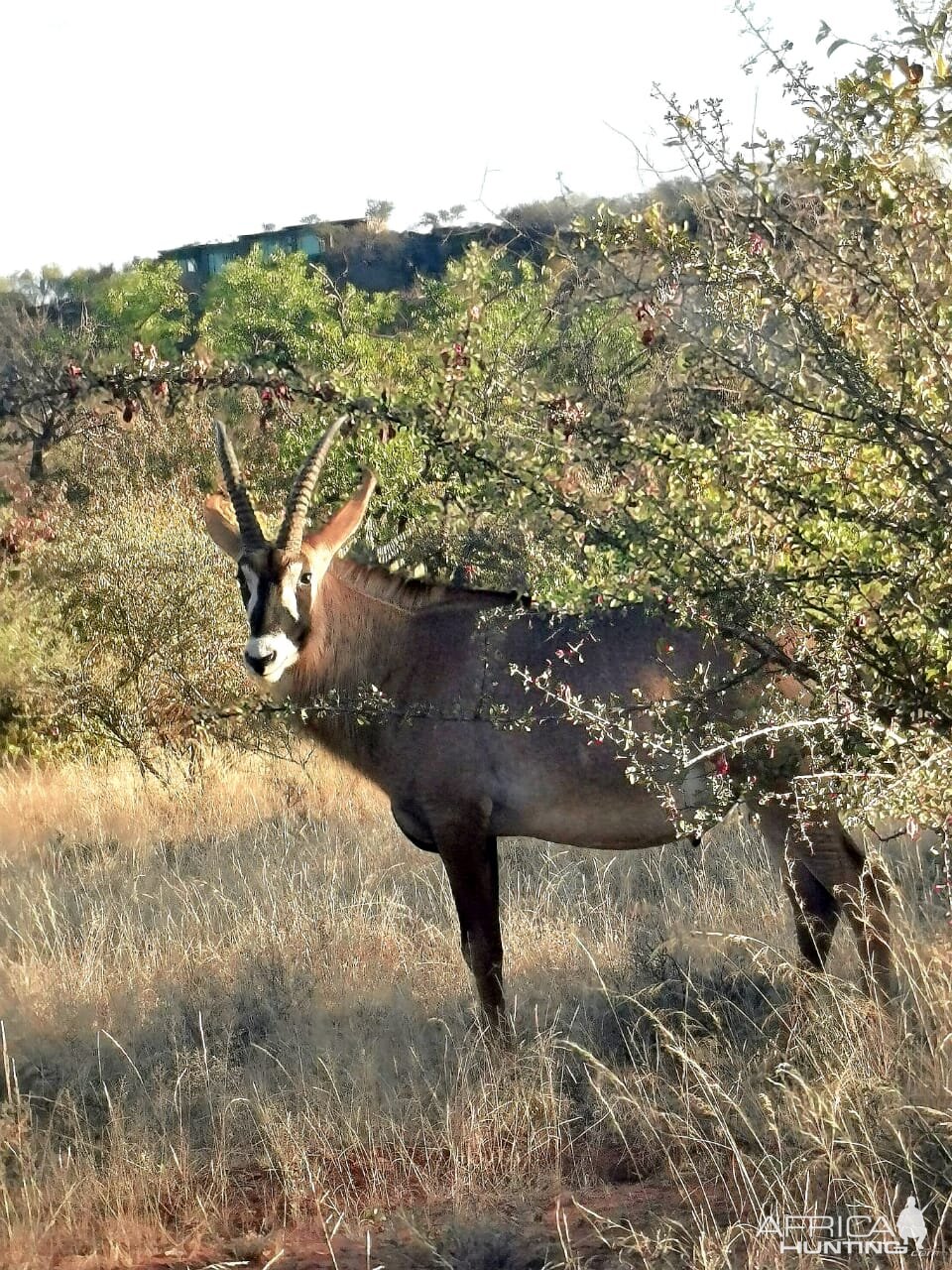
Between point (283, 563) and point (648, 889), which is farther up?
point (283, 563)

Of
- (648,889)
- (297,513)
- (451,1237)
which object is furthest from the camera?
(648,889)

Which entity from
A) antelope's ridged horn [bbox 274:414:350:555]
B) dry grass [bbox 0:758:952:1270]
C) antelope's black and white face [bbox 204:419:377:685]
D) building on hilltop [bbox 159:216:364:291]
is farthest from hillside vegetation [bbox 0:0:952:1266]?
building on hilltop [bbox 159:216:364:291]

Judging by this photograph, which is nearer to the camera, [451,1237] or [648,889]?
[451,1237]

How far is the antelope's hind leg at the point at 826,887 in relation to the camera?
5676 millimetres

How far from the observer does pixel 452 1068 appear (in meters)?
5.46

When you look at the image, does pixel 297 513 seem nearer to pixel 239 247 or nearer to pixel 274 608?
pixel 274 608

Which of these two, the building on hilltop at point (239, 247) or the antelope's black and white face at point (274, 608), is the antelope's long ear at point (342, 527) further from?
the building on hilltop at point (239, 247)

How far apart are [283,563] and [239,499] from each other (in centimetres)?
36

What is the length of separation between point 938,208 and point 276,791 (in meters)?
8.17

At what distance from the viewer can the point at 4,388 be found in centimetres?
410

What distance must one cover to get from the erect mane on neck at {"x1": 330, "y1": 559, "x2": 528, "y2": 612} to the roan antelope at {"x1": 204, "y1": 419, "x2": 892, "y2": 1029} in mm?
43

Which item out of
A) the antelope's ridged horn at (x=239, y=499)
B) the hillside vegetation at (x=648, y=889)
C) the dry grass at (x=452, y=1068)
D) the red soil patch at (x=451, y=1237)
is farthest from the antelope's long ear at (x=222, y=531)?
the red soil patch at (x=451, y=1237)

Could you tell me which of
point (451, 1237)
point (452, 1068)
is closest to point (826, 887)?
point (452, 1068)

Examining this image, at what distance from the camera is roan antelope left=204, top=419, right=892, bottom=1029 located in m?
5.77
